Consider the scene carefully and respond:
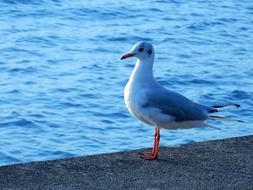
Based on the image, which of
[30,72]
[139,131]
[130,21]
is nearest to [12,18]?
[130,21]

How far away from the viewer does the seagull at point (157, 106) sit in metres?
5.98


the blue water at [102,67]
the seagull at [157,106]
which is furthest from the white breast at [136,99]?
the blue water at [102,67]

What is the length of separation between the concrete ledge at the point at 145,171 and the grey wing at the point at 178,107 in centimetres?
23

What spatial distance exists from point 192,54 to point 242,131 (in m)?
3.62

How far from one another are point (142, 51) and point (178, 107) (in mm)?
528

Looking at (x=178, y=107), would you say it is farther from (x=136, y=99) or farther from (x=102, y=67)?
(x=102, y=67)

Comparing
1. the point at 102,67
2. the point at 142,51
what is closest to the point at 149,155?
the point at 142,51

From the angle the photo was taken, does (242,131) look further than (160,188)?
Yes

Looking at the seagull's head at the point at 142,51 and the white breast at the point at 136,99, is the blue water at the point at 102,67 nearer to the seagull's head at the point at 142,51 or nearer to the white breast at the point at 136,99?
the seagull's head at the point at 142,51

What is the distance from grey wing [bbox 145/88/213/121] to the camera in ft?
19.8

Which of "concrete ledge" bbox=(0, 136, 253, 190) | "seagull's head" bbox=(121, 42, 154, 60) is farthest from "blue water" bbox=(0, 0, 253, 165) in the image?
"concrete ledge" bbox=(0, 136, 253, 190)

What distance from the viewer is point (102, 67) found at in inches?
508

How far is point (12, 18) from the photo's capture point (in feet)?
51.0

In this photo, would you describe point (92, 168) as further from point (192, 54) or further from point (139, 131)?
point (192, 54)
